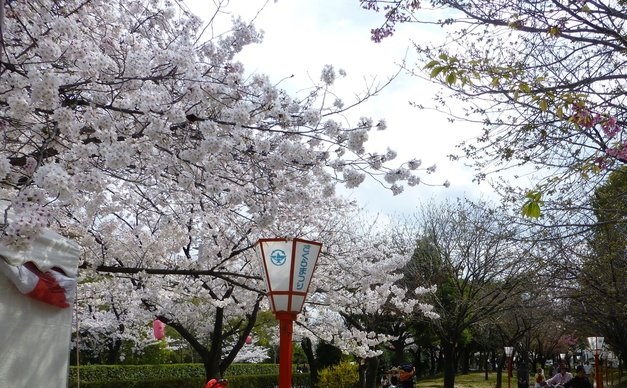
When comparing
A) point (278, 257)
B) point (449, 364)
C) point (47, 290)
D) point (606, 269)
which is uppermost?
point (606, 269)

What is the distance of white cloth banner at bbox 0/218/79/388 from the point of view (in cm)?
441

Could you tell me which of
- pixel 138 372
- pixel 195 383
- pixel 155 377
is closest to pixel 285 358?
pixel 138 372

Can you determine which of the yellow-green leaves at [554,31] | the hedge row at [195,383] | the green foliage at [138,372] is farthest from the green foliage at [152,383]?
the yellow-green leaves at [554,31]

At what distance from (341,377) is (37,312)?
18.3 metres

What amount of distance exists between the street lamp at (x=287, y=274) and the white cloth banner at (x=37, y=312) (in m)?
1.58

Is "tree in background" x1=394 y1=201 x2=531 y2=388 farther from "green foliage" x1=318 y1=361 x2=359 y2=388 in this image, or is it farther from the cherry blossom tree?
the cherry blossom tree

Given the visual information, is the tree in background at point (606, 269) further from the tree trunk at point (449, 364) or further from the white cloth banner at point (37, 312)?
the white cloth banner at point (37, 312)

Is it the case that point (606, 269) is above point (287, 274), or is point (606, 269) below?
above

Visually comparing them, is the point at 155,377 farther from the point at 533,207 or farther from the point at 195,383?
the point at 533,207

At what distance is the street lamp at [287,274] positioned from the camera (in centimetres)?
534

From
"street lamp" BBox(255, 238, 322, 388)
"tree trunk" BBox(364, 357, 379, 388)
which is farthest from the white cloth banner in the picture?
"tree trunk" BBox(364, 357, 379, 388)

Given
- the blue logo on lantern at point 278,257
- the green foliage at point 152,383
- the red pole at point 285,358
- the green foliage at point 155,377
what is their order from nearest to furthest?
the red pole at point 285,358
the blue logo on lantern at point 278,257
the green foliage at point 152,383
the green foliage at point 155,377

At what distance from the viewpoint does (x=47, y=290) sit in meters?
4.68

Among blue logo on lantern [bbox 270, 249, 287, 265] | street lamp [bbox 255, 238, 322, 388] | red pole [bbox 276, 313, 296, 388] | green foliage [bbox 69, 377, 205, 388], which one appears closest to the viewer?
red pole [bbox 276, 313, 296, 388]
